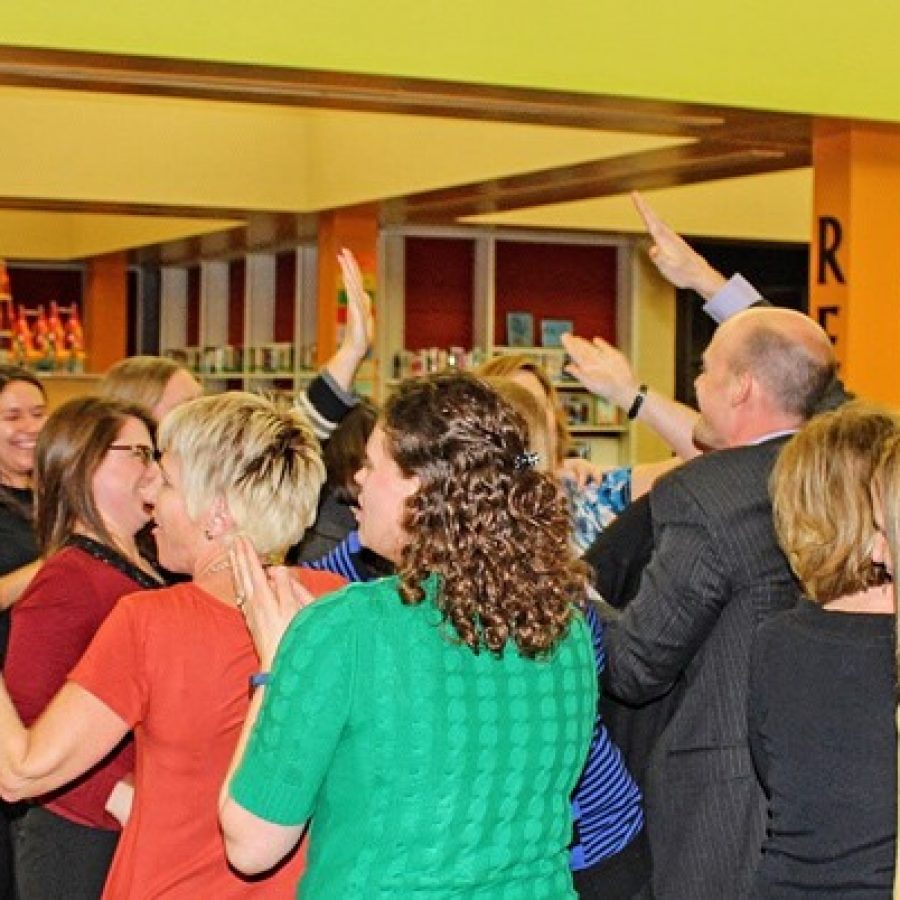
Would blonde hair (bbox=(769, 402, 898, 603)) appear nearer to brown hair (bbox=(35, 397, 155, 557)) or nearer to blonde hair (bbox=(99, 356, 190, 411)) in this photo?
brown hair (bbox=(35, 397, 155, 557))

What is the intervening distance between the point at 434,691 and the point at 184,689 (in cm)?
53

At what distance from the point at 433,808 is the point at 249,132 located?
32.2 feet

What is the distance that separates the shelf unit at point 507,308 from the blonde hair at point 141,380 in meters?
8.87

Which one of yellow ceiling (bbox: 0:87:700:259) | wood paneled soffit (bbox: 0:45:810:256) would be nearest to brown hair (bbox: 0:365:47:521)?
wood paneled soffit (bbox: 0:45:810:256)

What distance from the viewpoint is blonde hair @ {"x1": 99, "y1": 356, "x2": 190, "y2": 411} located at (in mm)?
4590

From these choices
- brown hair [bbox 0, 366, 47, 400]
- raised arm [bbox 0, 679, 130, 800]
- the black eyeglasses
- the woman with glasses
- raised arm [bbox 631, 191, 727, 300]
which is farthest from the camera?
brown hair [bbox 0, 366, 47, 400]

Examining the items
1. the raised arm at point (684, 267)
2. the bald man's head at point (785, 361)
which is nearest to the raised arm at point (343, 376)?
the raised arm at point (684, 267)

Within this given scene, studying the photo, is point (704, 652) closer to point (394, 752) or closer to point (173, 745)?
point (173, 745)

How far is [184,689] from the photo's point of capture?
256 centimetres

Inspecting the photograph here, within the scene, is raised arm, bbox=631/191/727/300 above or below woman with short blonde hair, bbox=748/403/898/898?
above

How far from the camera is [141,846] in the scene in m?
2.56

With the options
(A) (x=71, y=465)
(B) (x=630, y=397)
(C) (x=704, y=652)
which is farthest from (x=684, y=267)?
(A) (x=71, y=465)

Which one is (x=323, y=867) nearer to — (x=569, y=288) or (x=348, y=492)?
(x=348, y=492)

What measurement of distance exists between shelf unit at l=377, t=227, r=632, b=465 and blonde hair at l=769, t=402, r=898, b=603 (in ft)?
35.3
